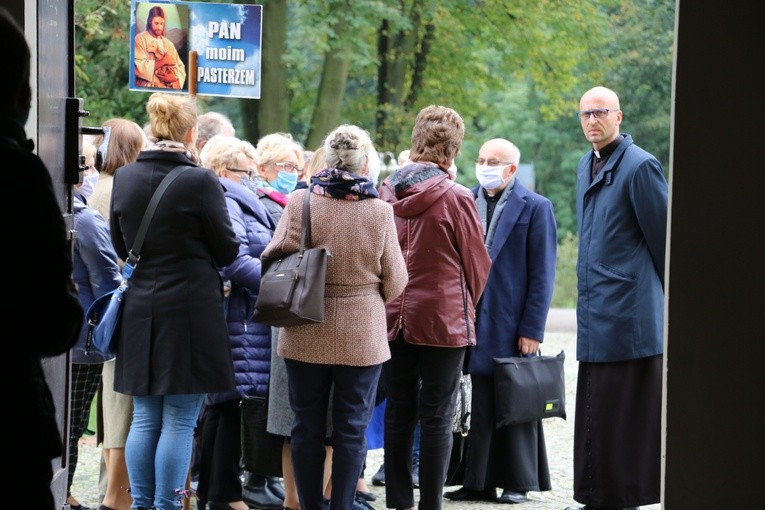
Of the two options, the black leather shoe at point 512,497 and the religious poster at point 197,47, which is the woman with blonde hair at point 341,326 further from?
the religious poster at point 197,47

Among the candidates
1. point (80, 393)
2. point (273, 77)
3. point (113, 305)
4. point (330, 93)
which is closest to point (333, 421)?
point (113, 305)

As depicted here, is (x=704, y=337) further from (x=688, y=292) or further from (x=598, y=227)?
(x=598, y=227)

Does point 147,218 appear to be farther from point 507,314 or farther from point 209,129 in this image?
point 507,314

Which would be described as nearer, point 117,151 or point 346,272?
point 346,272

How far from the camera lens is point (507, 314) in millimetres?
7387

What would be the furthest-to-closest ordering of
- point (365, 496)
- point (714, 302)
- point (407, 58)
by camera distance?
point (407, 58)
point (365, 496)
point (714, 302)

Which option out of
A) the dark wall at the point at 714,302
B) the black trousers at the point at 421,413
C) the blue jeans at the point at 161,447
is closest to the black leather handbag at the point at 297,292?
the blue jeans at the point at 161,447

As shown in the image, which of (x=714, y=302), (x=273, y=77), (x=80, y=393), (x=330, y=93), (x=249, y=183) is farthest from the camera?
(x=330, y=93)

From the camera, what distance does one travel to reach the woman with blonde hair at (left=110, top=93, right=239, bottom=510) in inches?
230

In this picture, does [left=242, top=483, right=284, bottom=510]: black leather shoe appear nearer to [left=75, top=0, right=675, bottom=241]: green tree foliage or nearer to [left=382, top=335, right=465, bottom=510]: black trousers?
[left=382, top=335, right=465, bottom=510]: black trousers

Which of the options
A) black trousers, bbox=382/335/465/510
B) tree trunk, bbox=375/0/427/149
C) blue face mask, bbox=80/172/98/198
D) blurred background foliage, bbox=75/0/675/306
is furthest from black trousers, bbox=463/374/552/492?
tree trunk, bbox=375/0/427/149

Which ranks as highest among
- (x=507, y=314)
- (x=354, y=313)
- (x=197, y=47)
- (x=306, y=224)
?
(x=197, y=47)

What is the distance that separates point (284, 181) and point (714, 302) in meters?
3.17

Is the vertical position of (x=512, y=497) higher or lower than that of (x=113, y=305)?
lower
